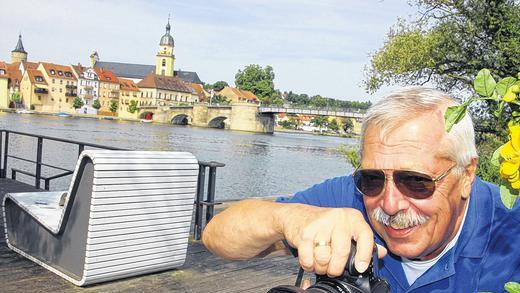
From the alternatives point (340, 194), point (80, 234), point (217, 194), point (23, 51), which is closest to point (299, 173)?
point (217, 194)

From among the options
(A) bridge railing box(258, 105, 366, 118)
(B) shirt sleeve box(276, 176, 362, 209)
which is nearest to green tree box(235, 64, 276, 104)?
(A) bridge railing box(258, 105, 366, 118)

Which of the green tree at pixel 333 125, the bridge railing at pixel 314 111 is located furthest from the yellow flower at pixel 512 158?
the green tree at pixel 333 125

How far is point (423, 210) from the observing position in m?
1.30

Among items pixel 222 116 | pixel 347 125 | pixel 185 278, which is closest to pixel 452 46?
pixel 185 278

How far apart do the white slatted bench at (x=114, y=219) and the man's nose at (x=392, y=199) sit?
2.48 metres

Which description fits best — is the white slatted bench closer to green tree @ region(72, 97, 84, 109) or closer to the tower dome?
green tree @ region(72, 97, 84, 109)

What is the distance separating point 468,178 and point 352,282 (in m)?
0.60

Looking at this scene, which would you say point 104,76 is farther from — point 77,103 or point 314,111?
point 314,111

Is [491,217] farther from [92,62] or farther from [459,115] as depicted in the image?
[92,62]

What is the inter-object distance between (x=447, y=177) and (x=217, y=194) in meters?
16.7

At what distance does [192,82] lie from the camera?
135125mm

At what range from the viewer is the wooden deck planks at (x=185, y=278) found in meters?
3.75

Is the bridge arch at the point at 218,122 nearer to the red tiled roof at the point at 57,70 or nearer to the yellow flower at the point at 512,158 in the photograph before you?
the red tiled roof at the point at 57,70

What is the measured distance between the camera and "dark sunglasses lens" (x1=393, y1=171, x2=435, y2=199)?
129cm
